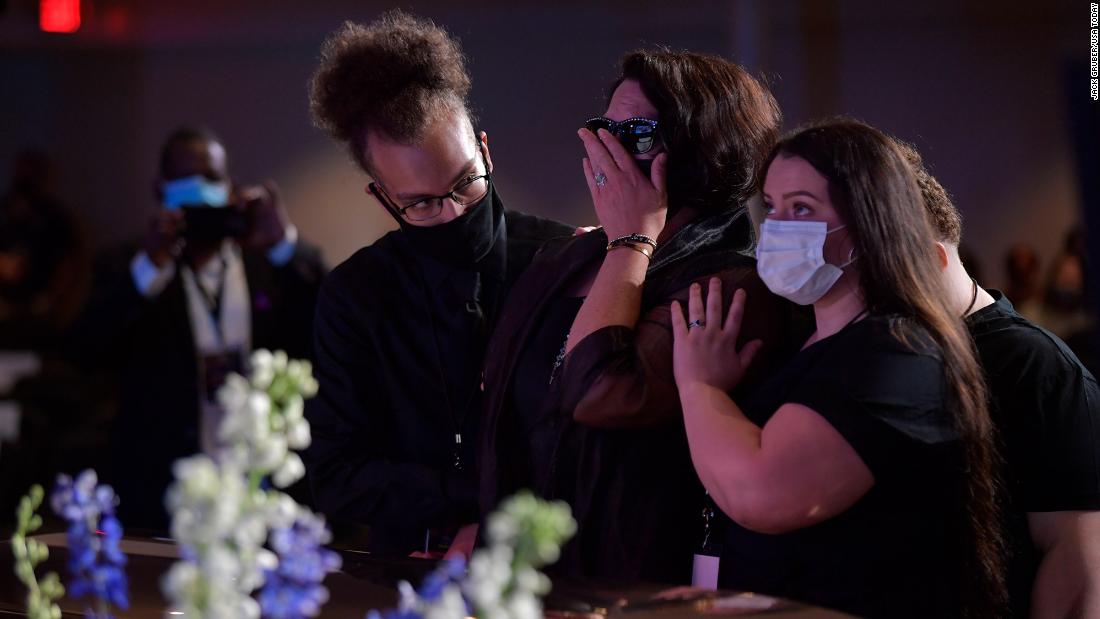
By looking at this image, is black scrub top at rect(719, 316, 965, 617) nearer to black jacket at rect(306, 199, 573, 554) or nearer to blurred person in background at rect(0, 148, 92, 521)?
black jacket at rect(306, 199, 573, 554)

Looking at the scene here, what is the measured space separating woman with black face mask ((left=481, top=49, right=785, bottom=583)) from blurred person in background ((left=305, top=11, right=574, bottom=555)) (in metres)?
0.19

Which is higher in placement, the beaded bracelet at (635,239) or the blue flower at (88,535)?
the beaded bracelet at (635,239)

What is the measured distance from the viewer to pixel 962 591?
4.65 feet

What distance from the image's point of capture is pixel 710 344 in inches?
Answer: 58.9

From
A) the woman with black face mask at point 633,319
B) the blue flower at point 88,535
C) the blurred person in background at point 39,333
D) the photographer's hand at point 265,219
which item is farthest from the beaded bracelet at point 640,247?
the blurred person in background at point 39,333

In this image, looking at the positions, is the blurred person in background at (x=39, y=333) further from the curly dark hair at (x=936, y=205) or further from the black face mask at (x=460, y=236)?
the curly dark hair at (x=936, y=205)

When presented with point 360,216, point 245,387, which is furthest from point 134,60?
point 245,387

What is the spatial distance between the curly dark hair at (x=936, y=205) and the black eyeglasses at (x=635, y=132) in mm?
319

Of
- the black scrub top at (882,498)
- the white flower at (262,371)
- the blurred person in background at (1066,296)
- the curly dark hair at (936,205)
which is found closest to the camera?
the white flower at (262,371)

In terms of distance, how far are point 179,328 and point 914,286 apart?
7.80 ft

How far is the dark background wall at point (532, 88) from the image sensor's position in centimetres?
843

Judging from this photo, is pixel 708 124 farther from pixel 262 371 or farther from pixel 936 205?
pixel 262 371

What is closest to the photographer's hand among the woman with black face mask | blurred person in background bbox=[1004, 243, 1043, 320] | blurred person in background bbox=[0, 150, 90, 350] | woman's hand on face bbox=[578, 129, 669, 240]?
the woman with black face mask

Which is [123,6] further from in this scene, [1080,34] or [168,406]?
[1080,34]
